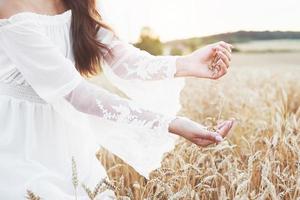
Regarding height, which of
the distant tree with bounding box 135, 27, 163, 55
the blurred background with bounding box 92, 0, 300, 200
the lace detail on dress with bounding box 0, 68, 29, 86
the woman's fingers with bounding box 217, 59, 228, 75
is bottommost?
the distant tree with bounding box 135, 27, 163, 55

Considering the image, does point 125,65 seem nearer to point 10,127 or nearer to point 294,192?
point 10,127

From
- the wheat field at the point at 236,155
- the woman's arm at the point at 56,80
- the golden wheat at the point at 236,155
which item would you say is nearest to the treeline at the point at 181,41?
the golden wheat at the point at 236,155

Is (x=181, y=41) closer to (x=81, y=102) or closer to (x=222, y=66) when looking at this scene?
(x=222, y=66)

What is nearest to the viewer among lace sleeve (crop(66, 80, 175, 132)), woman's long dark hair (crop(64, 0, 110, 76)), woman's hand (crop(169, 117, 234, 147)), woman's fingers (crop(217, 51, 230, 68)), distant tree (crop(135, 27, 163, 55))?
woman's hand (crop(169, 117, 234, 147))

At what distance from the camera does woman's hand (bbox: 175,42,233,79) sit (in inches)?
71.0

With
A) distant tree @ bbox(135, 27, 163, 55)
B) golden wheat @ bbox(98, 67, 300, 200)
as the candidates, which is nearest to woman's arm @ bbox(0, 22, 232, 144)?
golden wheat @ bbox(98, 67, 300, 200)

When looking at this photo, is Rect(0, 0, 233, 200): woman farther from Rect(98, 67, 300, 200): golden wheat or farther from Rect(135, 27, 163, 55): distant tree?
Rect(135, 27, 163, 55): distant tree

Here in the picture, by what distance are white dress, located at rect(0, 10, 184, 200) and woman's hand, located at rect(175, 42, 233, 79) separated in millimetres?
216

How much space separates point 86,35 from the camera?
1.92 meters

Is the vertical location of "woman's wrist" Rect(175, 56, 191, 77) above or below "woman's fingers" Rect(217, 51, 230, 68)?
below

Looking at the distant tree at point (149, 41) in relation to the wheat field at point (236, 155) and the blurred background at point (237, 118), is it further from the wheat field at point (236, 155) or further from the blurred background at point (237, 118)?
the wheat field at point (236, 155)

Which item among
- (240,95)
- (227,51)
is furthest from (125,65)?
(240,95)

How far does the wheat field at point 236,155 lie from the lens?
5.74 feet

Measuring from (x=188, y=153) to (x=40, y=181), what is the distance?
599 mm
